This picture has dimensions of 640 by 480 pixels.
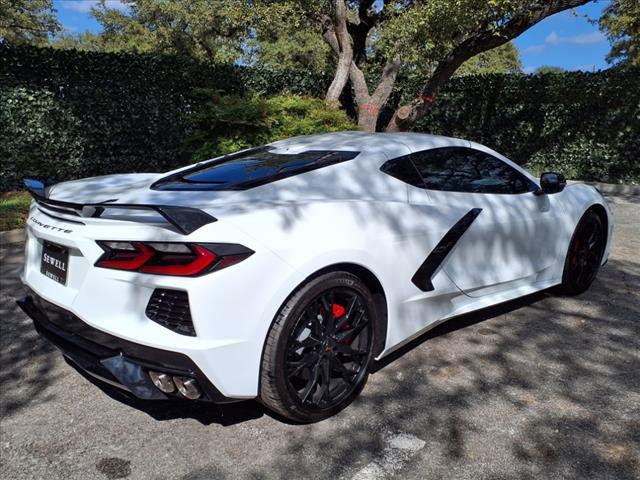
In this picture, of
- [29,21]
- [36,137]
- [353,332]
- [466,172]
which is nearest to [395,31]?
[36,137]

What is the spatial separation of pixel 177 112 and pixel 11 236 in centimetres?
502

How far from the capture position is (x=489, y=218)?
353 centimetres

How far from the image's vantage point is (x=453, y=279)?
10.8ft

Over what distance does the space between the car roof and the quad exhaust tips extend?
1.68 m

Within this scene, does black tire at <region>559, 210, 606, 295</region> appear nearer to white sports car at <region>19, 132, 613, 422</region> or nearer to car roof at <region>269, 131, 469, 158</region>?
white sports car at <region>19, 132, 613, 422</region>

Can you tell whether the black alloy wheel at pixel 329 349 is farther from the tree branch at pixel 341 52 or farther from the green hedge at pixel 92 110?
the tree branch at pixel 341 52

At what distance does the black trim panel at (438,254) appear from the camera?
3080mm

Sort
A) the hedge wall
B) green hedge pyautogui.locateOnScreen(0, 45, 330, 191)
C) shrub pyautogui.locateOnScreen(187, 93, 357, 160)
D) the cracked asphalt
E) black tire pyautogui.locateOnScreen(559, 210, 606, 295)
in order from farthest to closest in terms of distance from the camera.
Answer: the hedge wall → green hedge pyautogui.locateOnScreen(0, 45, 330, 191) → shrub pyautogui.locateOnScreen(187, 93, 357, 160) → black tire pyautogui.locateOnScreen(559, 210, 606, 295) → the cracked asphalt

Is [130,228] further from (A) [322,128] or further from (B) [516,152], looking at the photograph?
(B) [516,152]

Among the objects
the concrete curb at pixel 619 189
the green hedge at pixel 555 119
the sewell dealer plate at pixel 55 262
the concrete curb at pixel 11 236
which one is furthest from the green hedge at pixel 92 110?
the concrete curb at pixel 619 189

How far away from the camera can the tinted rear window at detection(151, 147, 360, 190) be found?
9.89ft

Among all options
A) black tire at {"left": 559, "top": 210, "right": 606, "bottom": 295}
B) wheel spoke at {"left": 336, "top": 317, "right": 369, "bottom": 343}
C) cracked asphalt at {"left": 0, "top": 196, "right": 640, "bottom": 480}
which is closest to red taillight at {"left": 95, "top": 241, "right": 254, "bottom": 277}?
wheel spoke at {"left": 336, "top": 317, "right": 369, "bottom": 343}

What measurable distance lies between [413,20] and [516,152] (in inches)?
183

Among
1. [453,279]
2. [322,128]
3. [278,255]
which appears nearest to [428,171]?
[453,279]
